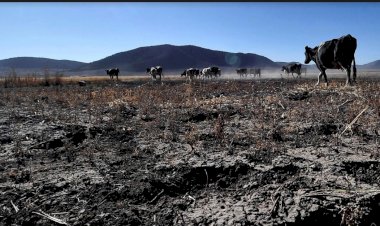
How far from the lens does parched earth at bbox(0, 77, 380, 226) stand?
363cm

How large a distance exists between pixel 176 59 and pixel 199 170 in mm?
152702

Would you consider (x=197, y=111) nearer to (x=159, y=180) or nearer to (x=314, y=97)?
(x=314, y=97)

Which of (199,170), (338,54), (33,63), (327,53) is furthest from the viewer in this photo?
(33,63)

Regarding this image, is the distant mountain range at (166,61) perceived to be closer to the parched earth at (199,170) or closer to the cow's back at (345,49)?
the cow's back at (345,49)

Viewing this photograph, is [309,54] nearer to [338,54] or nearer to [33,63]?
[338,54]

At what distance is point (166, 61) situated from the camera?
500ft

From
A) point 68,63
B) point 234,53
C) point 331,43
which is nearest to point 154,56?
point 234,53

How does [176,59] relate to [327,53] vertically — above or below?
above

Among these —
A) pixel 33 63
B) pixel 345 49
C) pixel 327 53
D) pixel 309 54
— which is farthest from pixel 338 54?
pixel 33 63

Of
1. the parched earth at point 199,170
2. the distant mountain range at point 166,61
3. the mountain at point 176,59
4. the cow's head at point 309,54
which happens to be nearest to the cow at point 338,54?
the cow's head at point 309,54

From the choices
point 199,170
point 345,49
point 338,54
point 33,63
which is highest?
point 33,63

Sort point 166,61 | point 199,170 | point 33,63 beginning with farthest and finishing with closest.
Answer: point 33,63, point 166,61, point 199,170

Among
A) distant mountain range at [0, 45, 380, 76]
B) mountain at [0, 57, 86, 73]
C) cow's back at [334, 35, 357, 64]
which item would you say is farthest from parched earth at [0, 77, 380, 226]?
mountain at [0, 57, 86, 73]

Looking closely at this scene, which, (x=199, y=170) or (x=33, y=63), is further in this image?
(x=33, y=63)
